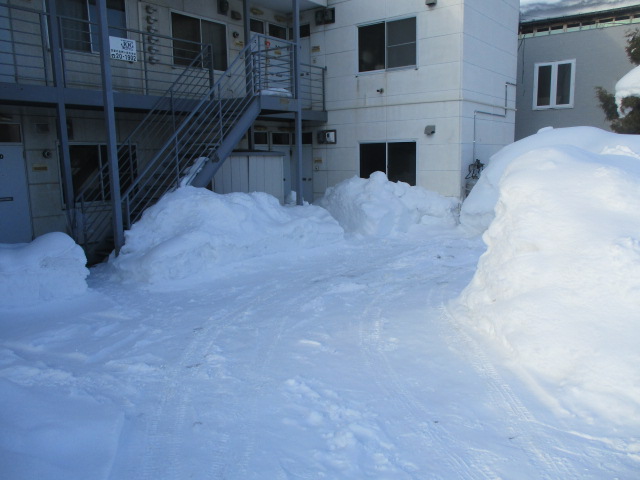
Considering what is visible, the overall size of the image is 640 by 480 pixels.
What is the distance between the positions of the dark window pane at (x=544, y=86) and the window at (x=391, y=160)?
765 cm

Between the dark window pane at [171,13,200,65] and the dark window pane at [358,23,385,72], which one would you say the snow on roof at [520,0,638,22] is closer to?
the dark window pane at [358,23,385,72]

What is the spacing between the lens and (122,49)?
9789 mm

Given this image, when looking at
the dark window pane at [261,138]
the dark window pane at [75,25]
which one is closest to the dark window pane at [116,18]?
the dark window pane at [75,25]

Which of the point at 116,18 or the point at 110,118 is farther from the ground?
the point at 116,18

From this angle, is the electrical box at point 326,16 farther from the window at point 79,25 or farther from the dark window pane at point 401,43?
the window at point 79,25

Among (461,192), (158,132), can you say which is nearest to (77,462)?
(158,132)

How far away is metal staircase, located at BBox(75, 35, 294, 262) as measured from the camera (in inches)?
376

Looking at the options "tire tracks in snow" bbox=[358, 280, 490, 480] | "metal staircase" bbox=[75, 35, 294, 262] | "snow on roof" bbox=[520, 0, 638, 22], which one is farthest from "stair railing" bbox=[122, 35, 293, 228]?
"snow on roof" bbox=[520, 0, 638, 22]

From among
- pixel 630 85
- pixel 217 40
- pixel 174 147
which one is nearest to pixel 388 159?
pixel 217 40

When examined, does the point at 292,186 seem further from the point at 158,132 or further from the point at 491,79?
the point at 491,79

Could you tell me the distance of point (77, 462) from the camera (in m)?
3.39

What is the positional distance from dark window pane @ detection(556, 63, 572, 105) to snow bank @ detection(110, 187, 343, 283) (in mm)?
12156

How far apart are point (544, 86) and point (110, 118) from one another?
1540cm

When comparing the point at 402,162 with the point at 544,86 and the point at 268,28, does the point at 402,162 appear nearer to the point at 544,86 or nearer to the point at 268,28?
the point at 268,28
